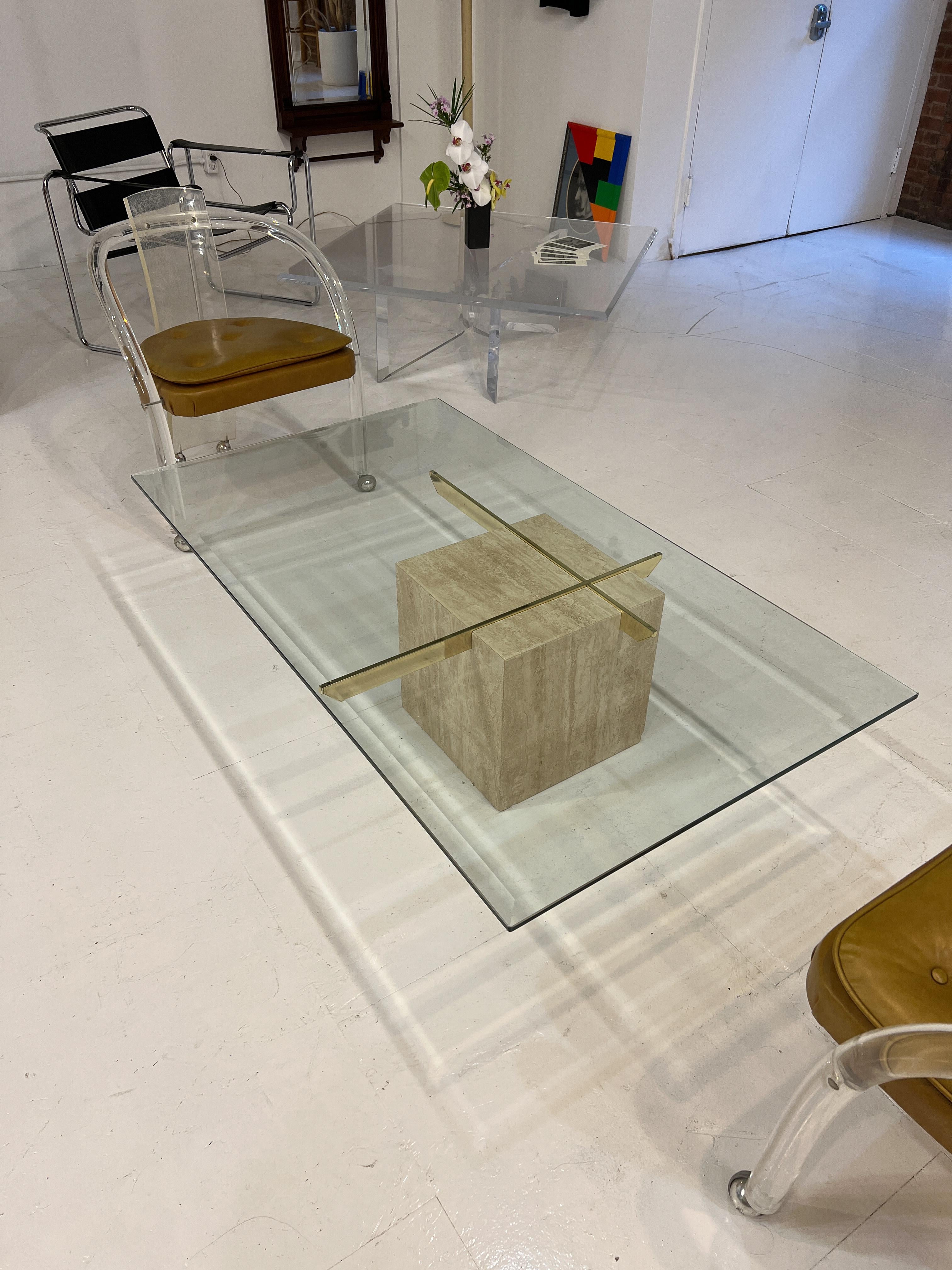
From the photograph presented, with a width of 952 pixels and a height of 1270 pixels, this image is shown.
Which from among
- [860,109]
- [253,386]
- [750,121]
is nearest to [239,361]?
[253,386]

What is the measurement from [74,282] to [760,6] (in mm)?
3498

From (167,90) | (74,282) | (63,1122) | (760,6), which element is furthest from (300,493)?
(760,6)

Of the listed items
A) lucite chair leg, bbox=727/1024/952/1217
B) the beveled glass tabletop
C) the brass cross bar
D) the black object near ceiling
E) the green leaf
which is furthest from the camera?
the black object near ceiling

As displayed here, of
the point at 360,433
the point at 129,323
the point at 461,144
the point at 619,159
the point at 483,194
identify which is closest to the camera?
the point at 360,433

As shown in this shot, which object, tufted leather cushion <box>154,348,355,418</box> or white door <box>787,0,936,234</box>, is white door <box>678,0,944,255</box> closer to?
white door <box>787,0,936,234</box>

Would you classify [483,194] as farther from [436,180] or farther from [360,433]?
[360,433]

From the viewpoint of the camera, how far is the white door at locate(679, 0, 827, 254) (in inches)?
183

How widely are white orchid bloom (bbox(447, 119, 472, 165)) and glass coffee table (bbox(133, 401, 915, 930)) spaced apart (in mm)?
1566

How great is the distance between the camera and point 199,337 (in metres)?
2.72

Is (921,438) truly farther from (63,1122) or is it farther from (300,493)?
(63,1122)

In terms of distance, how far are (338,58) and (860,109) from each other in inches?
112

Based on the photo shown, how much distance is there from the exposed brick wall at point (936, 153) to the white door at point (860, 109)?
3.1 inches

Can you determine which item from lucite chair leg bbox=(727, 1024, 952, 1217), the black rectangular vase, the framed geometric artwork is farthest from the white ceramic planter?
lucite chair leg bbox=(727, 1024, 952, 1217)

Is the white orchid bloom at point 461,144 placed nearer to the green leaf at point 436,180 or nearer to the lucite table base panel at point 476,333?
the green leaf at point 436,180
